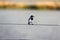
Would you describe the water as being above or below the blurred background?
below

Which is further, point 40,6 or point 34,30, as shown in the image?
point 34,30

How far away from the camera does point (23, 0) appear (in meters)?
0.66

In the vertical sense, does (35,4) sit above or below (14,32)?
above

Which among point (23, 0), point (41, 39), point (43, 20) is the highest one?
point (23, 0)

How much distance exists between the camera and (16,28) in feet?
2.34

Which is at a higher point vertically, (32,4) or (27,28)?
(32,4)

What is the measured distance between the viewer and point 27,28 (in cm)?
72

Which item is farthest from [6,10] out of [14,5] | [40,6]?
[40,6]

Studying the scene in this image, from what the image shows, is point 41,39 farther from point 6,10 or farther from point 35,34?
point 6,10

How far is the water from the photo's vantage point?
70cm

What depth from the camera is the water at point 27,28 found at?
0.70 m

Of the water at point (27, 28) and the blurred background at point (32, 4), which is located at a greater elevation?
the blurred background at point (32, 4)

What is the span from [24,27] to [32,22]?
52 millimetres

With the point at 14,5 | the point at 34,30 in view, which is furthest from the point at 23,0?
the point at 34,30
